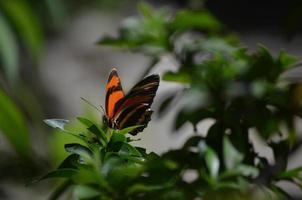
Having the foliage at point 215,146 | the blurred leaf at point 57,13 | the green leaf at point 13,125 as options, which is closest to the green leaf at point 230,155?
the foliage at point 215,146

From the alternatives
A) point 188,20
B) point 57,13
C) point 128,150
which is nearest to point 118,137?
point 128,150

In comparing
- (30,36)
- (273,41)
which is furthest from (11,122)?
(273,41)

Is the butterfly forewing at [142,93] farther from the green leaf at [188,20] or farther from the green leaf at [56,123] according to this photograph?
the green leaf at [188,20]

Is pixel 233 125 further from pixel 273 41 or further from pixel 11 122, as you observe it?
pixel 273 41

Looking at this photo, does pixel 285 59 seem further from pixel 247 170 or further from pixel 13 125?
pixel 13 125

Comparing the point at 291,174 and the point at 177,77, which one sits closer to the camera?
the point at 291,174

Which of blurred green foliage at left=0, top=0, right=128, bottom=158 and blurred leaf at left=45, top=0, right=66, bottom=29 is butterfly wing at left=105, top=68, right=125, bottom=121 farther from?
blurred leaf at left=45, top=0, right=66, bottom=29

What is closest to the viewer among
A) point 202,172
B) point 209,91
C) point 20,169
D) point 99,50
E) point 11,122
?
point 202,172
